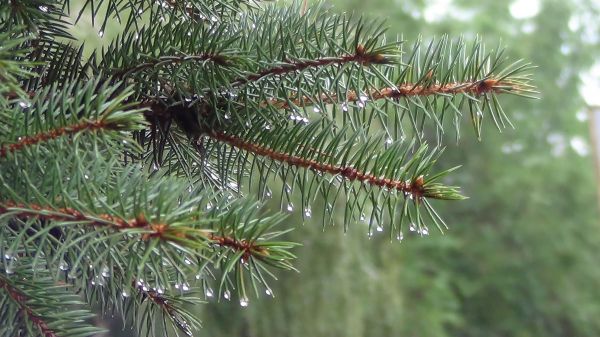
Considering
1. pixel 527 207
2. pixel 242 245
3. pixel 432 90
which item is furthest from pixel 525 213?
pixel 242 245

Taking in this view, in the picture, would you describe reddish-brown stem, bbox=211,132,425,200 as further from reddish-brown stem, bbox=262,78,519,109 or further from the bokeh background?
the bokeh background

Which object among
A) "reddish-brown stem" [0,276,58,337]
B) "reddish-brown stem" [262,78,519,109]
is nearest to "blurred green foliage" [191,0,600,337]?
"reddish-brown stem" [262,78,519,109]

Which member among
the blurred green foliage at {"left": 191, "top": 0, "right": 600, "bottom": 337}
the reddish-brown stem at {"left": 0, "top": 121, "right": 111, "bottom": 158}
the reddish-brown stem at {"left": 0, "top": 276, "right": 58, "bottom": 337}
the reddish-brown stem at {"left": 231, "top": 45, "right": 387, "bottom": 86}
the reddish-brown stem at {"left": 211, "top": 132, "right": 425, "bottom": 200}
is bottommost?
the reddish-brown stem at {"left": 0, "top": 276, "right": 58, "bottom": 337}

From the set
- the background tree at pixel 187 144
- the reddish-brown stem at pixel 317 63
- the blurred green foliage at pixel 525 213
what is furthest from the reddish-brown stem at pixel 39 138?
the blurred green foliage at pixel 525 213

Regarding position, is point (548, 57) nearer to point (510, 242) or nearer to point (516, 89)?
point (510, 242)

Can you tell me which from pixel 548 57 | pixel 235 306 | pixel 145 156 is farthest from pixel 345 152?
pixel 548 57

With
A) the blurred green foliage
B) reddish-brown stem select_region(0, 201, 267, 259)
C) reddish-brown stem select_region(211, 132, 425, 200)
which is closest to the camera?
reddish-brown stem select_region(0, 201, 267, 259)

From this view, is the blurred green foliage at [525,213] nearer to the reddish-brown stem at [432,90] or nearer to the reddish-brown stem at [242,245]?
the reddish-brown stem at [432,90]

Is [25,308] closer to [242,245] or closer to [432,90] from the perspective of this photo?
[242,245]
